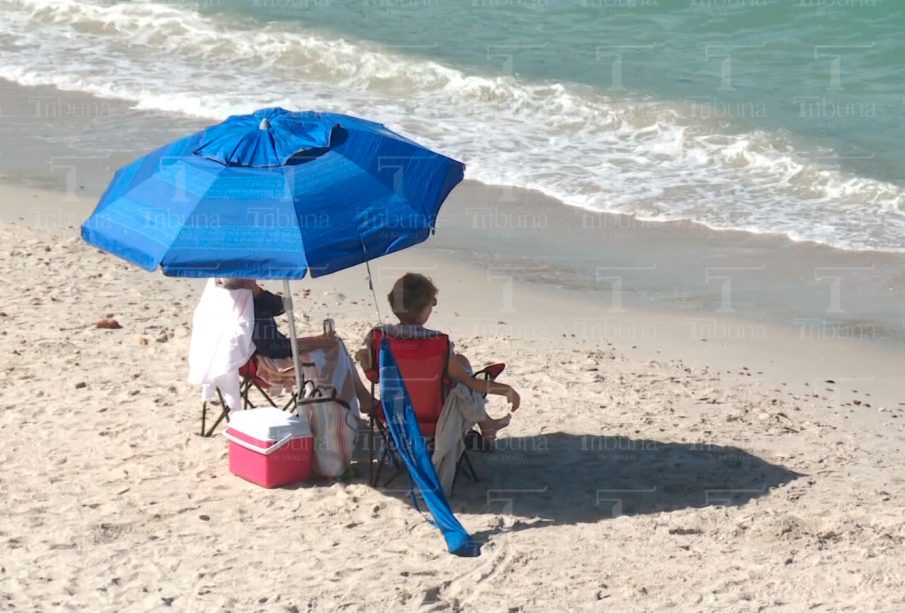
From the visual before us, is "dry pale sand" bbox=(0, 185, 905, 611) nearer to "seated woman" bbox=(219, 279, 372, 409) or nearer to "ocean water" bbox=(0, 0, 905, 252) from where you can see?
"seated woman" bbox=(219, 279, 372, 409)

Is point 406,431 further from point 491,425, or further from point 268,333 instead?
point 268,333

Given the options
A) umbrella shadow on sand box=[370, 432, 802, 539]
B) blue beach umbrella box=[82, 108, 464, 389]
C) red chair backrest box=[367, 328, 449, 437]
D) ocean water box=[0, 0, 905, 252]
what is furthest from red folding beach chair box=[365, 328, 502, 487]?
ocean water box=[0, 0, 905, 252]

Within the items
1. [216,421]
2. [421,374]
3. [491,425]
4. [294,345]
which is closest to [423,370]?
[421,374]

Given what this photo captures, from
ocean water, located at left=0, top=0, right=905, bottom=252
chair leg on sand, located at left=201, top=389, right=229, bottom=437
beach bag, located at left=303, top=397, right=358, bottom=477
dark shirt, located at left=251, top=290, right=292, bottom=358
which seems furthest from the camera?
ocean water, located at left=0, top=0, right=905, bottom=252

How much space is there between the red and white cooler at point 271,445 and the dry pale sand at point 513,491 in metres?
0.14

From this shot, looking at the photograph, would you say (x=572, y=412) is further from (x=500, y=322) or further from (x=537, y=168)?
(x=537, y=168)

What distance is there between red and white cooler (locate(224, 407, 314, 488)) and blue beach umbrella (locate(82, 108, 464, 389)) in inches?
17.0

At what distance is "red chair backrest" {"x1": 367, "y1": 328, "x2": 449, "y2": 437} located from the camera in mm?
6539

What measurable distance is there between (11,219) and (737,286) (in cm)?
591

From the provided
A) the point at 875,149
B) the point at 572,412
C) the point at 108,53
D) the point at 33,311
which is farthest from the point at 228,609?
the point at 108,53

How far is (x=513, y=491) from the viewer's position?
22.4 feet

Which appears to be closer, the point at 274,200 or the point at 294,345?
the point at 274,200

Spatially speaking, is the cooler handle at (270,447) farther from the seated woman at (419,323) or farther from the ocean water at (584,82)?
the ocean water at (584,82)

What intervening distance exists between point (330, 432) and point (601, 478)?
55.8 inches
